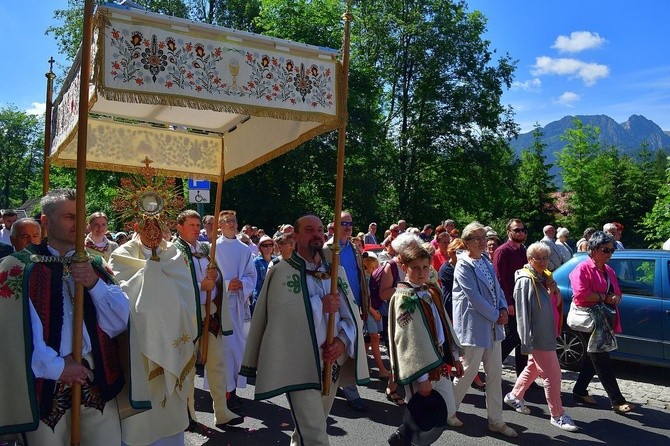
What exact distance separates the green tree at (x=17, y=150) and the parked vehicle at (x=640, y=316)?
55.7 meters

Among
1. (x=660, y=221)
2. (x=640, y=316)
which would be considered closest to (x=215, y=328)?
(x=640, y=316)

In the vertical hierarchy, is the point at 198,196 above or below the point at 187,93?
below

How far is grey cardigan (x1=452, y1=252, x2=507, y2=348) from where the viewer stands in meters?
6.02

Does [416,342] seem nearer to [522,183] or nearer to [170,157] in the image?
[170,157]

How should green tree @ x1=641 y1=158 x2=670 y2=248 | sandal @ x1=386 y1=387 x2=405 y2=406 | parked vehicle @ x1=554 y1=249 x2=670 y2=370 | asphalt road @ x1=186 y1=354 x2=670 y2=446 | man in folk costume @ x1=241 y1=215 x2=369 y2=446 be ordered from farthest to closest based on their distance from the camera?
green tree @ x1=641 y1=158 x2=670 y2=248 < parked vehicle @ x1=554 y1=249 x2=670 y2=370 < sandal @ x1=386 y1=387 x2=405 y2=406 < asphalt road @ x1=186 y1=354 x2=670 y2=446 < man in folk costume @ x1=241 y1=215 x2=369 y2=446

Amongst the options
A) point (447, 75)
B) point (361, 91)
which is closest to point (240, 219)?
point (361, 91)

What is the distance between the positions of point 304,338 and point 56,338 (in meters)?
1.71

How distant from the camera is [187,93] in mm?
3975

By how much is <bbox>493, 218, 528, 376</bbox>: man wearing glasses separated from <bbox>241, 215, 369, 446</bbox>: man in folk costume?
12.1 ft

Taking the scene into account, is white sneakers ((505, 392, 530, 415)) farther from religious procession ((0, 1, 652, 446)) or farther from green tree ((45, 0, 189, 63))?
green tree ((45, 0, 189, 63))

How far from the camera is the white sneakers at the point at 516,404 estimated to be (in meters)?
6.73

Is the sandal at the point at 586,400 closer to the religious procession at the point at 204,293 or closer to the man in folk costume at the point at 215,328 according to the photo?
the religious procession at the point at 204,293

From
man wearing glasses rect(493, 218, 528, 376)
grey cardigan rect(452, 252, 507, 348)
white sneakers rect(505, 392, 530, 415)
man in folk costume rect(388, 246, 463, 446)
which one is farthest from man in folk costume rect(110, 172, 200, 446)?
man wearing glasses rect(493, 218, 528, 376)

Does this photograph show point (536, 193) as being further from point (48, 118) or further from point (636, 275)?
point (48, 118)
